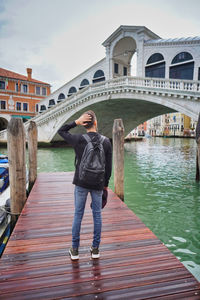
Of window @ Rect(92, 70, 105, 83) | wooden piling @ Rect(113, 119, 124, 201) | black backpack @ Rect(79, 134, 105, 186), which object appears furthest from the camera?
window @ Rect(92, 70, 105, 83)

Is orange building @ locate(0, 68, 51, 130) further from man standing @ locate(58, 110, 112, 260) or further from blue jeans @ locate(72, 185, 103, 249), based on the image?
blue jeans @ locate(72, 185, 103, 249)

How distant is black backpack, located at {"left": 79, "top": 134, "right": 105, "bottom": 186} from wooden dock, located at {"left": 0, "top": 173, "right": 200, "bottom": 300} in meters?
0.85

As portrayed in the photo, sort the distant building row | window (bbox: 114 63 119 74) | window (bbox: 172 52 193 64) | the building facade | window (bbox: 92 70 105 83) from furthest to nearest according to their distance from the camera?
1. the distant building row
2. the building facade
3. window (bbox: 92 70 105 83)
4. window (bbox: 114 63 119 74)
5. window (bbox: 172 52 193 64)

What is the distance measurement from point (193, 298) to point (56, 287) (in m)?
1.12

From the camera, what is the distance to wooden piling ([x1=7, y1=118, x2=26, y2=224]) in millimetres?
3539

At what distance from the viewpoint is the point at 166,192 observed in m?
6.70

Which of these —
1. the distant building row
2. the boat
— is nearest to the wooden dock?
the boat

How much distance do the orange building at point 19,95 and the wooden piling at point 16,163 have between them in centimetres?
2521

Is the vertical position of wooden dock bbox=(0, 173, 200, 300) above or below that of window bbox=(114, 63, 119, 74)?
below

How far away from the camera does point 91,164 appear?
1.92 m

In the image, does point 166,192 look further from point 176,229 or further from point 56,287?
point 56,287

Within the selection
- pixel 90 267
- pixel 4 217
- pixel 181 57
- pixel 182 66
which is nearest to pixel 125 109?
pixel 182 66

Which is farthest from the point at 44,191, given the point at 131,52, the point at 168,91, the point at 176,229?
the point at 131,52

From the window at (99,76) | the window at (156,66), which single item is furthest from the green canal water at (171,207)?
the window at (99,76)
